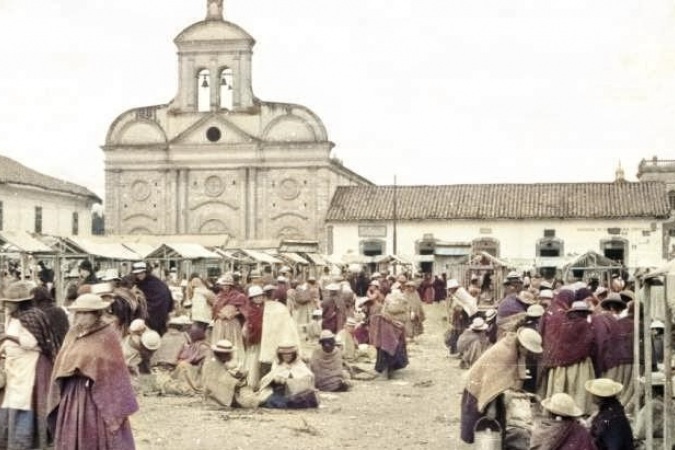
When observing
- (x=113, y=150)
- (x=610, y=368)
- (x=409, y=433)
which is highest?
(x=113, y=150)

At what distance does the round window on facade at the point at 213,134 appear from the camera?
44031mm

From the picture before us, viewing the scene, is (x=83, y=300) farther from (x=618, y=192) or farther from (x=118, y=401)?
(x=618, y=192)

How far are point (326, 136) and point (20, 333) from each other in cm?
3608

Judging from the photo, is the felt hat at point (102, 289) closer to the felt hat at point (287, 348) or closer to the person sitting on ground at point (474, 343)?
the felt hat at point (287, 348)

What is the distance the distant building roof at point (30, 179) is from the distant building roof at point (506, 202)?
11.8 m

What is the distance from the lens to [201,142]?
44.0 meters

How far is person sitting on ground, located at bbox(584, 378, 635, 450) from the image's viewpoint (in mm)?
7168

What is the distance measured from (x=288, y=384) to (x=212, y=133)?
110ft

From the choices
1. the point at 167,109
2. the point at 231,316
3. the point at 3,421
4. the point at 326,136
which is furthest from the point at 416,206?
the point at 3,421

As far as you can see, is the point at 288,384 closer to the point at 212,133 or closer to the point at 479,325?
the point at 479,325

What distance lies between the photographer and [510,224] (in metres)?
44.3

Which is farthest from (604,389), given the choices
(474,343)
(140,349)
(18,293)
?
(474,343)

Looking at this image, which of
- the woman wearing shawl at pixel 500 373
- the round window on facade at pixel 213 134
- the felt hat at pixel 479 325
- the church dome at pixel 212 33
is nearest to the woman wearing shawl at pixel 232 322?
Answer: the felt hat at pixel 479 325

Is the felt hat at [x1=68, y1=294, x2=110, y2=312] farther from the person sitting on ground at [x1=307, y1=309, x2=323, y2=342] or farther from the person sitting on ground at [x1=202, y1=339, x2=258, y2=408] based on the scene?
the person sitting on ground at [x1=307, y1=309, x2=323, y2=342]
